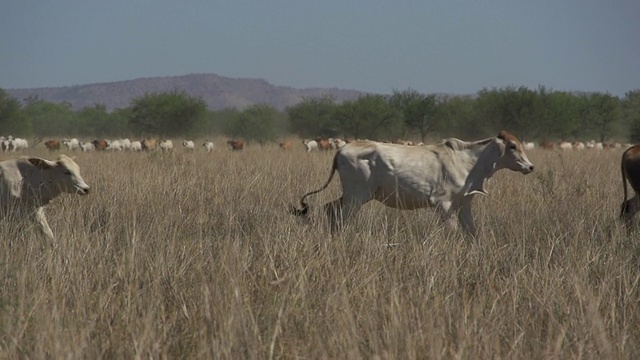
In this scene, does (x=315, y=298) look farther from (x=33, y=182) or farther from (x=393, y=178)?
(x=33, y=182)

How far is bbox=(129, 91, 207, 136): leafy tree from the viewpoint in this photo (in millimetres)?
56219

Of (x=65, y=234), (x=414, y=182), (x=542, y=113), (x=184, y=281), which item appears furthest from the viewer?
(x=542, y=113)

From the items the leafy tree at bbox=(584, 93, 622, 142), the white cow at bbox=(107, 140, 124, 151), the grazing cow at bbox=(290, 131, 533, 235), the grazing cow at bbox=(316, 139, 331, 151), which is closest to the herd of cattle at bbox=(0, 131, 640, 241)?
the grazing cow at bbox=(290, 131, 533, 235)

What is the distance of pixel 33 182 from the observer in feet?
27.5

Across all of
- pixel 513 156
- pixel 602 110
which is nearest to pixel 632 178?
pixel 513 156

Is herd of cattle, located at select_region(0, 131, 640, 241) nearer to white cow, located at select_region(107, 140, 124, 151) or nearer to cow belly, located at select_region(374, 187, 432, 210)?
cow belly, located at select_region(374, 187, 432, 210)

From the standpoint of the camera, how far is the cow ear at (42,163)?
8.39m

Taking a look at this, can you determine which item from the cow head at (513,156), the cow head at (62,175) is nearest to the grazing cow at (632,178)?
the cow head at (513,156)

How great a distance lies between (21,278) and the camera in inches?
183

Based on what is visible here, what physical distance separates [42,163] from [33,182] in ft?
0.67

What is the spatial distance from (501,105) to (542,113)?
2.46 m

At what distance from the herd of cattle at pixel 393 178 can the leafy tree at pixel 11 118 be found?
4804 cm

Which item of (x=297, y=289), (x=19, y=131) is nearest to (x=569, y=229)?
(x=297, y=289)

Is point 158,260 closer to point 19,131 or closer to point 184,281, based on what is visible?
point 184,281
